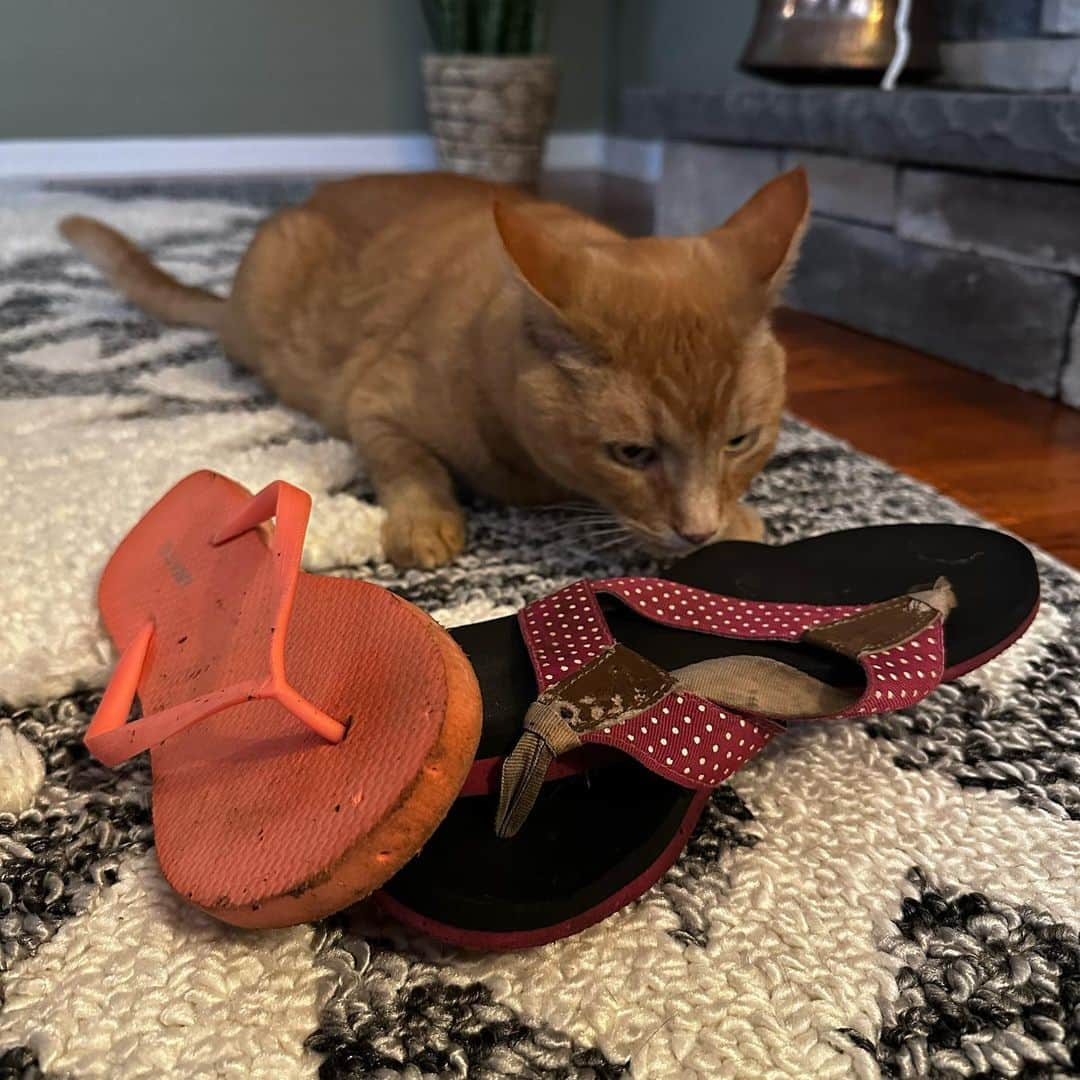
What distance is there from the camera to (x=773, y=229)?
96cm

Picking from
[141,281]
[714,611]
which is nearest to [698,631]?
[714,611]

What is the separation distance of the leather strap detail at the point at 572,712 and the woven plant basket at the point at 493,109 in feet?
10.4

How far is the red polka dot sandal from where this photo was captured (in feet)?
1.80

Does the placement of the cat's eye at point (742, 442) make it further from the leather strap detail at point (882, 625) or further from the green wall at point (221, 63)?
the green wall at point (221, 63)

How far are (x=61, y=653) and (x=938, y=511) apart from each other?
844 millimetres

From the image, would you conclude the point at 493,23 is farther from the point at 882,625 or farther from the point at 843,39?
the point at 882,625

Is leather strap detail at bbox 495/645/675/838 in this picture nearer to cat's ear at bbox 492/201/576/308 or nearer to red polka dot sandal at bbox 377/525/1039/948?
red polka dot sandal at bbox 377/525/1039/948

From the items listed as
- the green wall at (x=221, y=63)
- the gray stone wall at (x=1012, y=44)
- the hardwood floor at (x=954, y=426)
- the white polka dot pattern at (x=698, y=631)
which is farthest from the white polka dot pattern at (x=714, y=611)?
the green wall at (x=221, y=63)

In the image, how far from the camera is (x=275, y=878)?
0.50m

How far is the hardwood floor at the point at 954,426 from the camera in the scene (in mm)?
1170

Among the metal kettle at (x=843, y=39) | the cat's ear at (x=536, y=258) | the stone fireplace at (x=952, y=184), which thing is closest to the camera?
the cat's ear at (x=536, y=258)

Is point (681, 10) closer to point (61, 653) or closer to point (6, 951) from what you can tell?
→ point (61, 653)

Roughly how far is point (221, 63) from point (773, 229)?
3751mm

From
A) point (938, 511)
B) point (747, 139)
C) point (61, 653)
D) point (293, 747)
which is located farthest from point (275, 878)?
point (747, 139)
